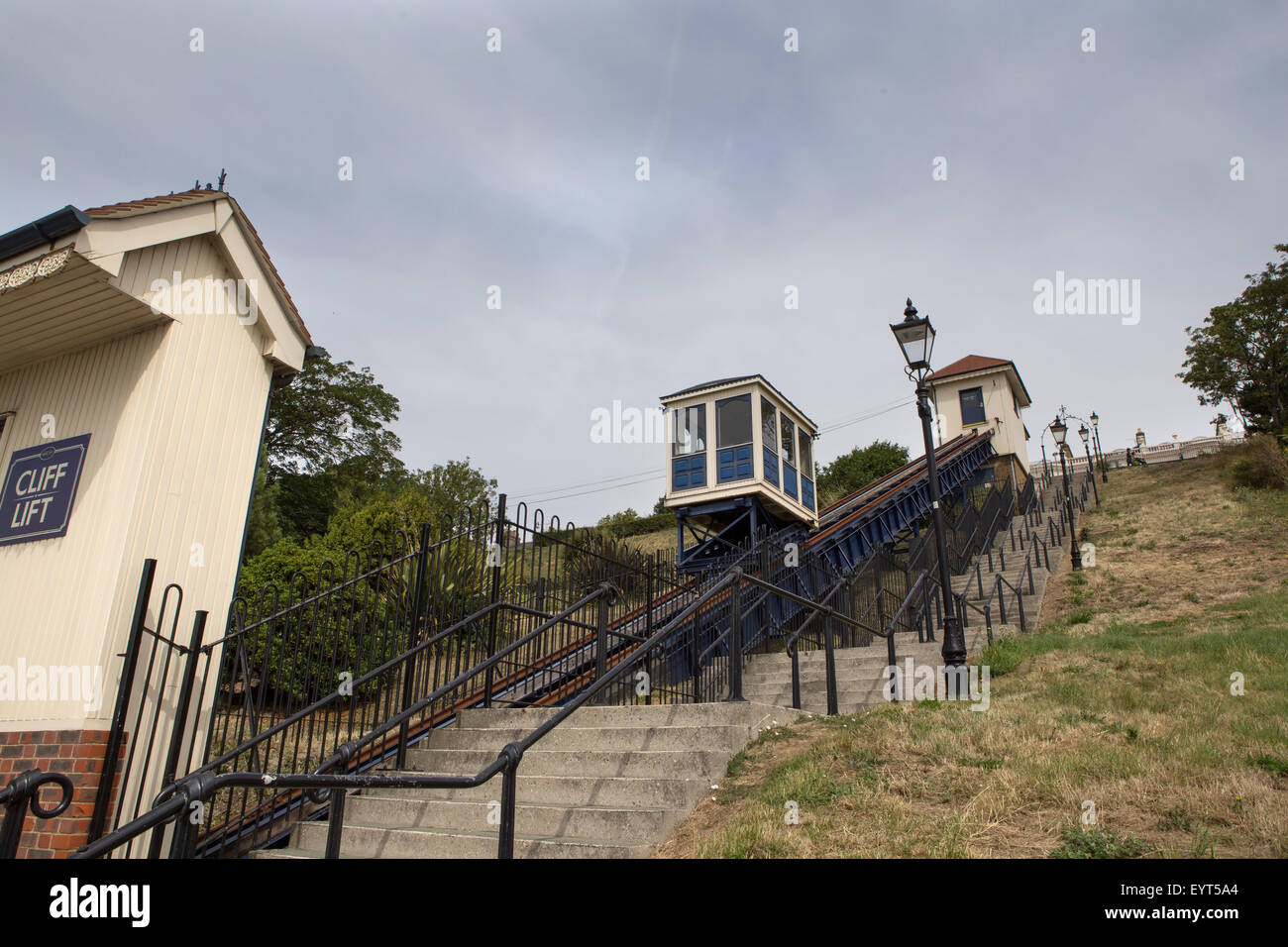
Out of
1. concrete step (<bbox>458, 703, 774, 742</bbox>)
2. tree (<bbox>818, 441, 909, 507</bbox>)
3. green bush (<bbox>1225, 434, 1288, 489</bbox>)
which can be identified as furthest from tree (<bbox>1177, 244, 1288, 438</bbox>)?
concrete step (<bbox>458, 703, 774, 742</bbox>)

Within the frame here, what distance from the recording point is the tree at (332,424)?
32.8m

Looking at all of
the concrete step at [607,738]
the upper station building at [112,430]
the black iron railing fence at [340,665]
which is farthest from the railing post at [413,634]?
the upper station building at [112,430]

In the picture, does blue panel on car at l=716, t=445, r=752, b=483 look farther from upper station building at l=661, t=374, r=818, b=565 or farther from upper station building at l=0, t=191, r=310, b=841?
upper station building at l=0, t=191, r=310, b=841

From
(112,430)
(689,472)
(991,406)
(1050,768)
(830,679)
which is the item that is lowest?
(1050,768)

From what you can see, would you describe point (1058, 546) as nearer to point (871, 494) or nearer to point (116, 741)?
point (871, 494)

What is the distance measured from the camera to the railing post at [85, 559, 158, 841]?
534 centimetres

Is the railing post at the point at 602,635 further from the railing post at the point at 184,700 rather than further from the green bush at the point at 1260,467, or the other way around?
the green bush at the point at 1260,467

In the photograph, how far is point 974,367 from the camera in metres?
38.2

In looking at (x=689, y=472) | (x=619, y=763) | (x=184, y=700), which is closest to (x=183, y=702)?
(x=184, y=700)

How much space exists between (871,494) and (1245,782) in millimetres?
21594

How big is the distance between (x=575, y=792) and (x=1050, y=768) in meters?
2.99

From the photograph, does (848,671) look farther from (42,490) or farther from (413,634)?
(42,490)

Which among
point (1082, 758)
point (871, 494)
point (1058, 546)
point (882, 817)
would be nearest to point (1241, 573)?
point (1058, 546)
